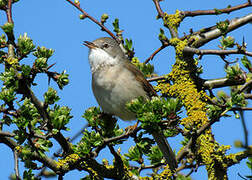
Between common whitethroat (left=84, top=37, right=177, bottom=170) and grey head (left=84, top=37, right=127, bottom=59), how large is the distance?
3cm

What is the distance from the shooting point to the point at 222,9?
4246 mm

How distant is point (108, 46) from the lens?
5914mm

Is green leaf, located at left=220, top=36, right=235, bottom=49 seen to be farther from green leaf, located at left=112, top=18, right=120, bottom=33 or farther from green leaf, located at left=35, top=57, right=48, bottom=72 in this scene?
green leaf, located at left=35, top=57, right=48, bottom=72

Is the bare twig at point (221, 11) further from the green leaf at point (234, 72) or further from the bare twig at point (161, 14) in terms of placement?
the green leaf at point (234, 72)

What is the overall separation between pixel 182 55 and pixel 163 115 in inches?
55.4

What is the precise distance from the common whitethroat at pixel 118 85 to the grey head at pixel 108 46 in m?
0.03

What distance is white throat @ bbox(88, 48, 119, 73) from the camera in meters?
5.37

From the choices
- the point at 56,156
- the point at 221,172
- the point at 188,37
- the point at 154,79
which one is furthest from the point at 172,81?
the point at 56,156

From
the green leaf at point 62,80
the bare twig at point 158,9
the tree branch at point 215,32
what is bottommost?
the green leaf at point 62,80

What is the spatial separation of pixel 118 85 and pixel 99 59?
752 mm

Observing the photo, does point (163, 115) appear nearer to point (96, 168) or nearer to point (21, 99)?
point (96, 168)

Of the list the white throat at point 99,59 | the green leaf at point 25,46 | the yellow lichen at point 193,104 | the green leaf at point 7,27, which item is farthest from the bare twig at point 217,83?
the green leaf at point 7,27

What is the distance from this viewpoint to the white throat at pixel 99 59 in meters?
5.37

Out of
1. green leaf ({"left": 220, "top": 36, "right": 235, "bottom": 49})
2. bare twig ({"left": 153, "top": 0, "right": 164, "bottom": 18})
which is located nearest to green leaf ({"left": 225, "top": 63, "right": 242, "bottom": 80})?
green leaf ({"left": 220, "top": 36, "right": 235, "bottom": 49})
